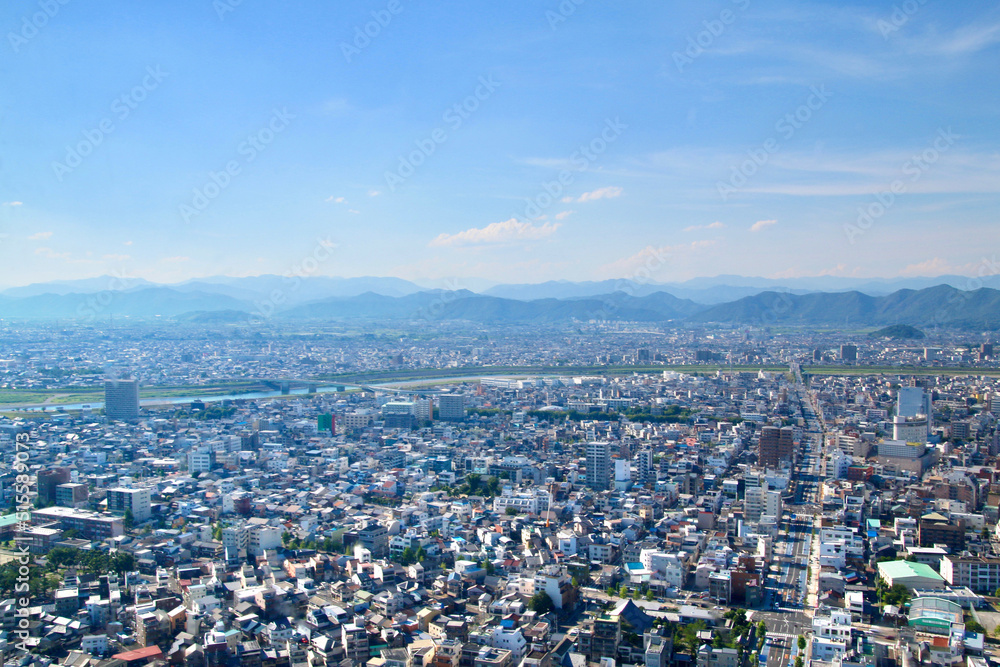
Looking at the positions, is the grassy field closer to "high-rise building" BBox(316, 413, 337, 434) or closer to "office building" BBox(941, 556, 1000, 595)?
"high-rise building" BBox(316, 413, 337, 434)

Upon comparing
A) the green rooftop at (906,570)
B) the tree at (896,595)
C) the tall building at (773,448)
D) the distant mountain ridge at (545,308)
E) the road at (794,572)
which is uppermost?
the distant mountain ridge at (545,308)

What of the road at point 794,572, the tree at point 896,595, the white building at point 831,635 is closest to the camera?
the white building at point 831,635

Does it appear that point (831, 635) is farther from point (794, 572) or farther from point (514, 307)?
point (514, 307)

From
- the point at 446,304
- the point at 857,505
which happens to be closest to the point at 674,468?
the point at 857,505

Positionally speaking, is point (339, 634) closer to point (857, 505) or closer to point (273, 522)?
point (273, 522)

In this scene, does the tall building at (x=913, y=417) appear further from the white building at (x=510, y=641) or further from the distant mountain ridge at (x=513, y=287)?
the distant mountain ridge at (x=513, y=287)

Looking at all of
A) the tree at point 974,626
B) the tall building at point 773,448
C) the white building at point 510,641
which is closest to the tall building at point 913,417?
the tall building at point 773,448

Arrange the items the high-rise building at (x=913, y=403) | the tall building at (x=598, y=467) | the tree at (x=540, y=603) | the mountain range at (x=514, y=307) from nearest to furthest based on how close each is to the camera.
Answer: the tree at (x=540, y=603) → the tall building at (x=598, y=467) → the high-rise building at (x=913, y=403) → the mountain range at (x=514, y=307)
